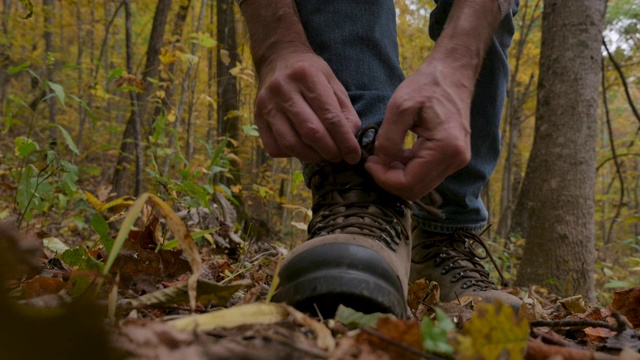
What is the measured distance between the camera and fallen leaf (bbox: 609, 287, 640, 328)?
1231mm

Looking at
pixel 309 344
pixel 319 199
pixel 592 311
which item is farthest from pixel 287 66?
pixel 592 311

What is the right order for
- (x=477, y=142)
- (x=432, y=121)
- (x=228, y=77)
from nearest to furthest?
(x=432, y=121) → (x=477, y=142) → (x=228, y=77)

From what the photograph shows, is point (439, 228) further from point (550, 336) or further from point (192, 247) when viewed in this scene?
point (192, 247)

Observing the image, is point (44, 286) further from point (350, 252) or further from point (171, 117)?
point (171, 117)

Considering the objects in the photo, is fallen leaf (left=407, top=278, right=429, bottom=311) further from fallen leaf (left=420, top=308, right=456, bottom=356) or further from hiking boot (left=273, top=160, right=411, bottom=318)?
fallen leaf (left=420, top=308, right=456, bottom=356)

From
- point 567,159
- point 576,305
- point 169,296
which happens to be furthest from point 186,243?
point 567,159

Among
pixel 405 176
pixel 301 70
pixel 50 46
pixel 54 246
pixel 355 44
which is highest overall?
pixel 50 46

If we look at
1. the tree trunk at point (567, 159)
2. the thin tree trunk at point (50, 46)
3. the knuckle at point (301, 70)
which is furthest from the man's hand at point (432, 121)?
the thin tree trunk at point (50, 46)

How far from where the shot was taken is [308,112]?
118 centimetres

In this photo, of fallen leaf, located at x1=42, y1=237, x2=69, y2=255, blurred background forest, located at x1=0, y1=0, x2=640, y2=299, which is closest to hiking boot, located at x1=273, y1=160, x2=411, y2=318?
blurred background forest, located at x1=0, y1=0, x2=640, y2=299

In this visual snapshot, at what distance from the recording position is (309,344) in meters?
0.63

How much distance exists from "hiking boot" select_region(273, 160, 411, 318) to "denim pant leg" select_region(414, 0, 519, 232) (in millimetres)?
450

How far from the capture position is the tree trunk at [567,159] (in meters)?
3.37

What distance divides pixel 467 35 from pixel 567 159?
8.40 ft
